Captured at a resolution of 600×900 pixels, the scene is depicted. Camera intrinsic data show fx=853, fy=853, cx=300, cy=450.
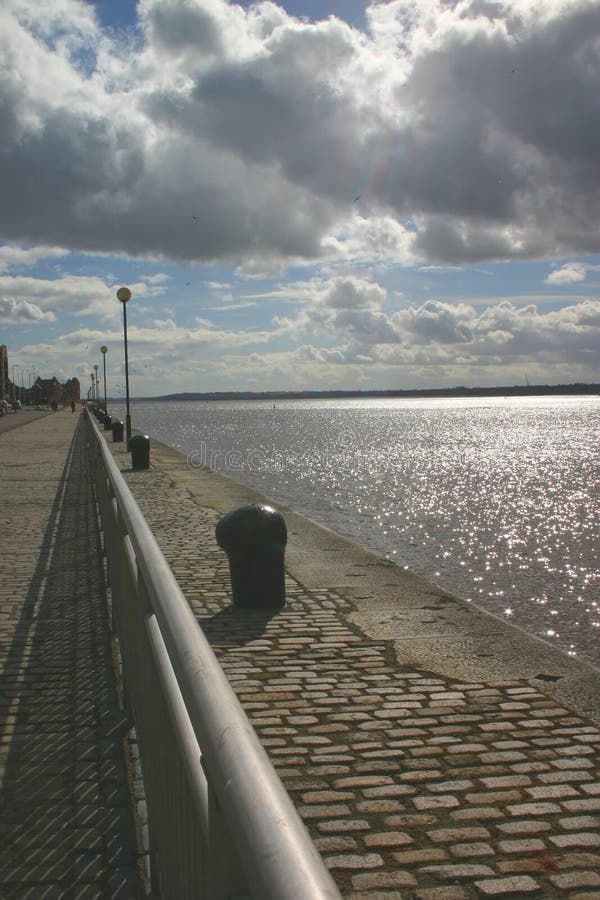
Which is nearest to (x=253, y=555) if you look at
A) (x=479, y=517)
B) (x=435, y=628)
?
(x=435, y=628)

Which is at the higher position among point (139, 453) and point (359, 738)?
point (139, 453)

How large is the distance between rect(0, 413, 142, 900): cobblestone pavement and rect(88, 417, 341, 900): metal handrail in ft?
4.90

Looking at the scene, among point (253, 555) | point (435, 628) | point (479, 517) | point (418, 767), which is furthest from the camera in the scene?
point (479, 517)

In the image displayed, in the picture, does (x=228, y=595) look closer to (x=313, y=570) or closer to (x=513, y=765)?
(x=313, y=570)

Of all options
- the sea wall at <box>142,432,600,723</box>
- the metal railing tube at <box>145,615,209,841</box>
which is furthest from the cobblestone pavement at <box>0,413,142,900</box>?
the sea wall at <box>142,432,600,723</box>

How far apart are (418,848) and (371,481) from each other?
32727 mm

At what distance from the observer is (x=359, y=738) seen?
479 cm

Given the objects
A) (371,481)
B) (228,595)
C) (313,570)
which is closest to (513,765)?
(228,595)

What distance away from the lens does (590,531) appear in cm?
2156

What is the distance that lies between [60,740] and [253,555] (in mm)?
3212

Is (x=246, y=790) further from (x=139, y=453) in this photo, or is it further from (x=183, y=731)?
(x=139, y=453)

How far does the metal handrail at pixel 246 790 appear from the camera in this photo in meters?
1.20

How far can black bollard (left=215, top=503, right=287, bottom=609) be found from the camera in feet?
25.6

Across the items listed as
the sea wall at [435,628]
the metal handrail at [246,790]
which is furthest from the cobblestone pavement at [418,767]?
the metal handrail at [246,790]
